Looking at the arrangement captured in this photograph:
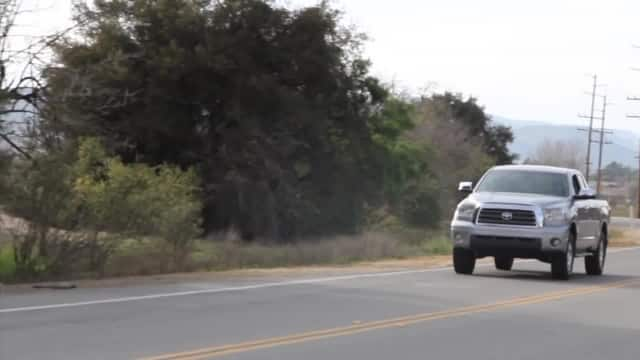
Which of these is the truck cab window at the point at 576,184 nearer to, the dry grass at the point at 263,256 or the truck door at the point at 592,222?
the truck door at the point at 592,222

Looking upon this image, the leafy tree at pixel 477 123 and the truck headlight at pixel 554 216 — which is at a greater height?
the leafy tree at pixel 477 123

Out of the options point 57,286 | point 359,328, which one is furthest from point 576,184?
point 359,328

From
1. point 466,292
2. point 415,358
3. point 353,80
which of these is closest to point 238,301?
point 466,292

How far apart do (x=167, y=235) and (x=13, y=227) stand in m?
3.75

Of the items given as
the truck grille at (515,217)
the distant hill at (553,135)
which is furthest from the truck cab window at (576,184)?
the distant hill at (553,135)

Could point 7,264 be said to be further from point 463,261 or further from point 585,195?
point 585,195

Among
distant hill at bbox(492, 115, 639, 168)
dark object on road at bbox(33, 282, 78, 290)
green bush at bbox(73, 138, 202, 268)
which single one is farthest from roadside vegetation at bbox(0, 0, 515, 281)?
distant hill at bbox(492, 115, 639, 168)

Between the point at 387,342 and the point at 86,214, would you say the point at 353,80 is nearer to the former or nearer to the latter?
the point at 86,214

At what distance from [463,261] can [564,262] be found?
1.85 meters

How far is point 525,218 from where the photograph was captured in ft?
75.5

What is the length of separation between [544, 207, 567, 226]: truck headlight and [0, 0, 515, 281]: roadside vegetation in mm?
6761

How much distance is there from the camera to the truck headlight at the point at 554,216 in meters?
23.1

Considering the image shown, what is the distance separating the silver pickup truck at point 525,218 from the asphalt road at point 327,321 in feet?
2.62

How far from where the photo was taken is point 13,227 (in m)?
22.7
